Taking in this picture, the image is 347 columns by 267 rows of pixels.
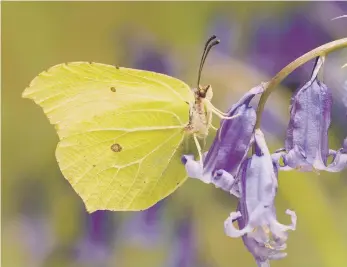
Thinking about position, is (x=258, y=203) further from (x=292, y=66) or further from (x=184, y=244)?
(x=184, y=244)

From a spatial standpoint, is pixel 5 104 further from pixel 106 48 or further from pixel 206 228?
pixel 206 228

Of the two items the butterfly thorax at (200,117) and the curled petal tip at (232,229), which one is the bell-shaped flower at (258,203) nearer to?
the curled petal tip at (232,229)

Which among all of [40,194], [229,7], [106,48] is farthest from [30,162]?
[229,7]

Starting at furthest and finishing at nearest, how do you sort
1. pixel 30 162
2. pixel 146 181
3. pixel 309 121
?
1. pixel 30 162
2. pixel 146 181
3. pixel 309 121

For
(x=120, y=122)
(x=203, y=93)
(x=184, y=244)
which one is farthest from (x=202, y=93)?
(x=184, y=244)

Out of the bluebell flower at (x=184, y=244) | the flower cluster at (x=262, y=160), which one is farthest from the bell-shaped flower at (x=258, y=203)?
the bluebell flower at (x=184, y=244)

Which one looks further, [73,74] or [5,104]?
[5,104]
